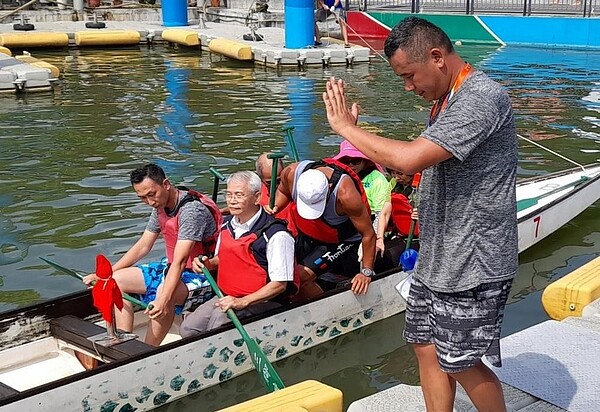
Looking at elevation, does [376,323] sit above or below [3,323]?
below

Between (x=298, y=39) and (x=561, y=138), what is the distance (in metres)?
8.11

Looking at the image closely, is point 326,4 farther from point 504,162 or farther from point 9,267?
point 504,162

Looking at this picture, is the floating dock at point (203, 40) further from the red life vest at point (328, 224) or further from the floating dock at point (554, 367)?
the floating dock at point (554, 367)

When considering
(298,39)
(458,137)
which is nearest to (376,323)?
(458,137)

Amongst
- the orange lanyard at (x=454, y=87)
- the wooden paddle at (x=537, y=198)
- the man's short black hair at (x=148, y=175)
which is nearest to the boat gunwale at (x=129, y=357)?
the man's short black hair at (x=148, y=175)

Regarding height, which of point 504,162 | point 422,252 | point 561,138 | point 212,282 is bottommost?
point 561,138

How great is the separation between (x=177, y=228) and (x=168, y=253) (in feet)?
0.96

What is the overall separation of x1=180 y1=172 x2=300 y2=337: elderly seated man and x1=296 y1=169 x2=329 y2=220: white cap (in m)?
0.39

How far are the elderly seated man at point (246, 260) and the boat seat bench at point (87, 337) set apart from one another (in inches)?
18.1

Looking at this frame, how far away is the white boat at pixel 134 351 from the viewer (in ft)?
15.6

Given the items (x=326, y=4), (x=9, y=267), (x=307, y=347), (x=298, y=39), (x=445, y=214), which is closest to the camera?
(x=445, y=214)

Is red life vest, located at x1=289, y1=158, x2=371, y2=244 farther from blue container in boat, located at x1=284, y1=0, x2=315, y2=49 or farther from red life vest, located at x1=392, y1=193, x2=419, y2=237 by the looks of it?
blue container in boat, located at x1=284, y1=0, x2=315, y2=49

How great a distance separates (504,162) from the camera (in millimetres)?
3008

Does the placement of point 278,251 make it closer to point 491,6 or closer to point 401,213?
point 401,213
